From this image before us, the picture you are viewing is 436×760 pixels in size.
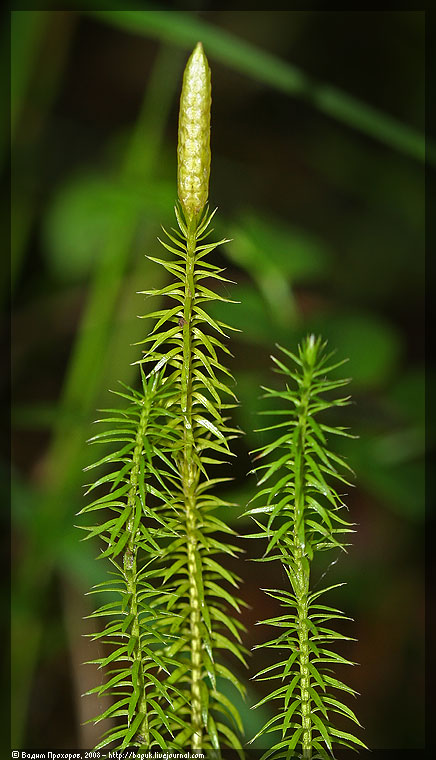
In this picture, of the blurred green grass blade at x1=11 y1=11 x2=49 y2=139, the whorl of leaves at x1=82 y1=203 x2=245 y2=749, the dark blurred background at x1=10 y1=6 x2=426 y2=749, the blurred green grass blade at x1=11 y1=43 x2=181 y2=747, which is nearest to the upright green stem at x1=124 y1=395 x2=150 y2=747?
the whorl of leaves at x1=82 y1=203 x2=245 y2=749

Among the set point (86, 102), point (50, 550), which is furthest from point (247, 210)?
point (86, 102)

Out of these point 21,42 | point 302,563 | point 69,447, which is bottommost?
point 302,563

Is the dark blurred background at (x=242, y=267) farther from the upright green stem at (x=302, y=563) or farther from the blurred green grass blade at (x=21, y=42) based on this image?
the upright green stem at (x=302, y=563)

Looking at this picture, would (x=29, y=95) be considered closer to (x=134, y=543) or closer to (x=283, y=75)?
(x=283, y=75)

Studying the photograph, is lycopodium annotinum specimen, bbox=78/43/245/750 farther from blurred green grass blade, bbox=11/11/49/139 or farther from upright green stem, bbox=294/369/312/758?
blurred green grass blade, bbox=11/11/49/139

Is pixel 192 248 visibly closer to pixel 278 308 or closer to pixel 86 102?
pixel 278 308

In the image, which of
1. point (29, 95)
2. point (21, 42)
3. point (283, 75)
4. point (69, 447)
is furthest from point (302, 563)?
point (29, 95)

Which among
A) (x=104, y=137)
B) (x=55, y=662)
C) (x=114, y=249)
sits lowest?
(x=55, y=662)

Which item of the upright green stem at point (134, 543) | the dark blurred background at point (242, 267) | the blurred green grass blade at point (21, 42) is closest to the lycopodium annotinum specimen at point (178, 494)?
the upright green stem at point (134, 543)
